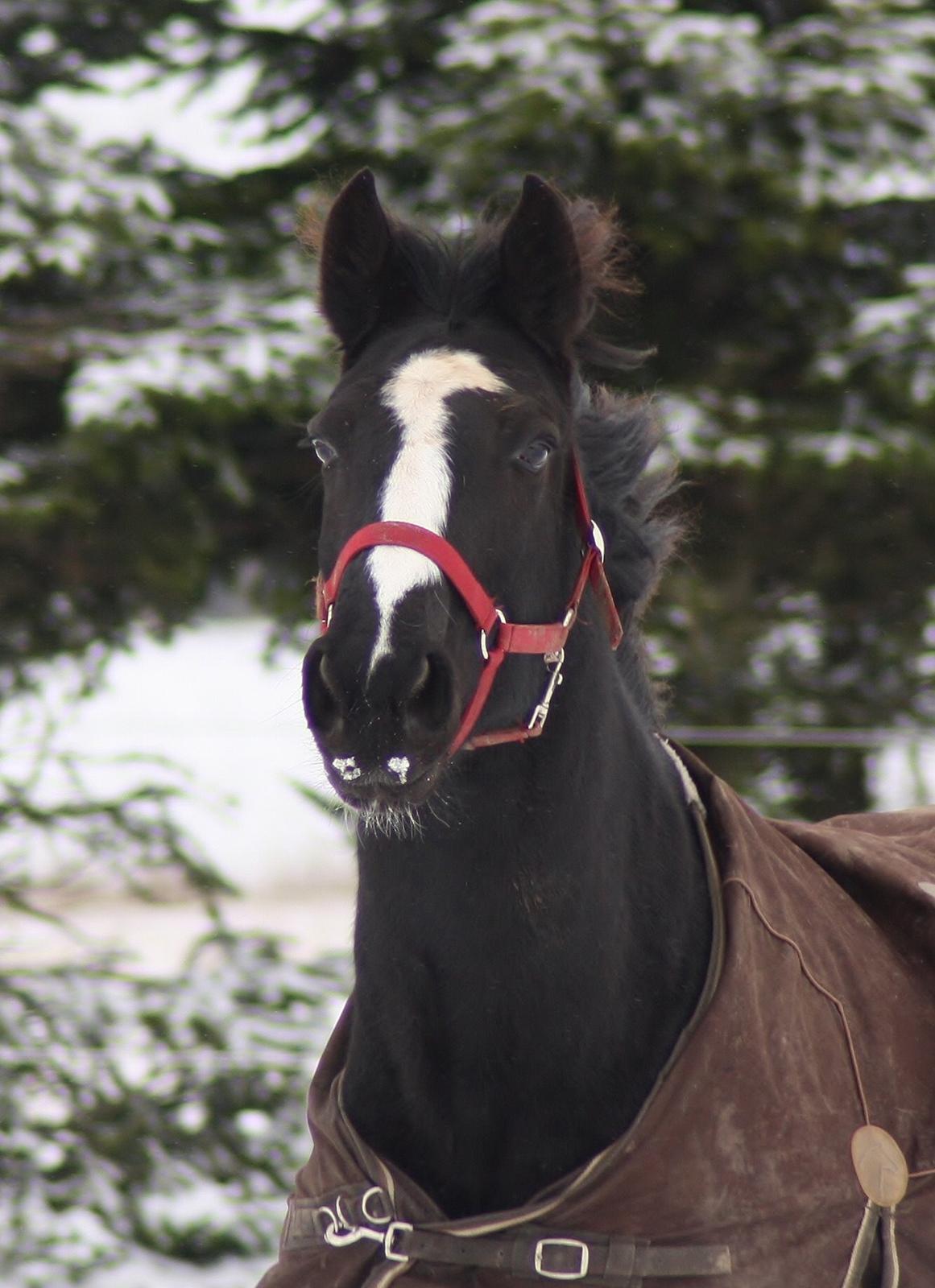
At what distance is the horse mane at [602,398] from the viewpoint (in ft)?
7.49

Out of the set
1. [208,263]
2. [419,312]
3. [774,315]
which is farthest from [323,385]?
[419,312]

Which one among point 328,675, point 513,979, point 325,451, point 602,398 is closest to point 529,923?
point 513,979

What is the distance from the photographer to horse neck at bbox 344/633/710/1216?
2014 millimetres

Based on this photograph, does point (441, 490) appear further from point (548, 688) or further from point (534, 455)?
point (548, 688)

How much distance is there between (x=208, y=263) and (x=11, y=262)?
27.0 inches

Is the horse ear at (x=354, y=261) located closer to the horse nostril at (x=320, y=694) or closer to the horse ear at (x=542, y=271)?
the horse ear at (x=542, y=271)

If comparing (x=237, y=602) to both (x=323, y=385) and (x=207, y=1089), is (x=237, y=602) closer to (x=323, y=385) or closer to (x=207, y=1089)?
(x=323, y=385)

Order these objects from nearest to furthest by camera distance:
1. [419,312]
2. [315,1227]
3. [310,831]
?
[315,1227], [419,312], [310,831]

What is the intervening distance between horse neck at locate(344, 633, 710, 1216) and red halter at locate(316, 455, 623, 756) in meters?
0.05

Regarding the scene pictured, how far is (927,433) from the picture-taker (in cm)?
562

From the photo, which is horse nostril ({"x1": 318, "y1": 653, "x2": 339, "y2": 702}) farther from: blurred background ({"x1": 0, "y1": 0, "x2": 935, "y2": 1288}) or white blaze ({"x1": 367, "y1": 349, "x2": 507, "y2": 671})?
blurred background ({"x1": 0, "y1": 0, "x2": 935, "y2": 1288})

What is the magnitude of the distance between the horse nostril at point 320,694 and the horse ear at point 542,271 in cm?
74

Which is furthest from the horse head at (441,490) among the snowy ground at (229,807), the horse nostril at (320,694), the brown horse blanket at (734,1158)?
the snowy ground at (229,807)

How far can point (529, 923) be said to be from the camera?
80.4 inches
